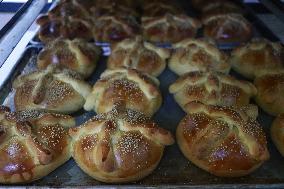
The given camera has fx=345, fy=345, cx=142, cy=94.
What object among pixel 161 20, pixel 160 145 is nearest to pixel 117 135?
pixel 160 145

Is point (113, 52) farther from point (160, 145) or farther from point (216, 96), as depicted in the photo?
point (160, 145)

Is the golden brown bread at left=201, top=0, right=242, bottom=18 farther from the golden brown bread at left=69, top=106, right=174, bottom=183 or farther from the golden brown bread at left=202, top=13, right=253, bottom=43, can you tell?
the golden brown bread at left=69, top=106, right=174, bottom=183

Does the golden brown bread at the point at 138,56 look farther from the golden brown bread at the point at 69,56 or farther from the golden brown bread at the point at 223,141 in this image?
the golden brown bread at the point at 223,141

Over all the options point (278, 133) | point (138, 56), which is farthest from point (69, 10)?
point (278, 133)

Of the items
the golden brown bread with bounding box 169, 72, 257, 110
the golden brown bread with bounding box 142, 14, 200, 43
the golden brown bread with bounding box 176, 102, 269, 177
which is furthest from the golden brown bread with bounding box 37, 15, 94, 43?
the golden brown bread with bounding box 176, 102, 269, 177

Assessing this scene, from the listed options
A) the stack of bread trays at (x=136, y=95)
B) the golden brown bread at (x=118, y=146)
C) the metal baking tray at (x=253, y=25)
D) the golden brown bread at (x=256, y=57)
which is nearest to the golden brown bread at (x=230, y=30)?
the stack of bread trays at (x=136, y=95)

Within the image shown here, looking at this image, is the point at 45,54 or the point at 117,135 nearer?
the point at 117,135
